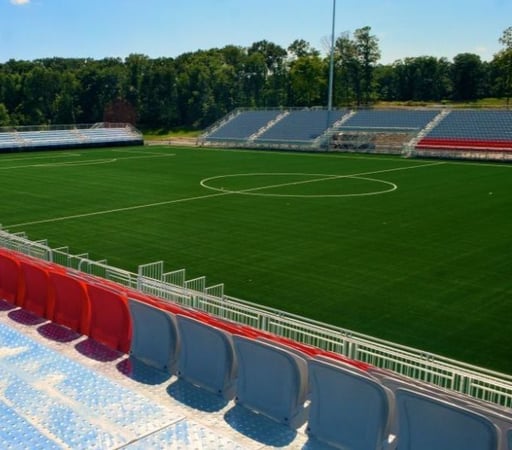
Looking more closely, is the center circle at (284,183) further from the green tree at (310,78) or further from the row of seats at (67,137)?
the green tree at (310,78)

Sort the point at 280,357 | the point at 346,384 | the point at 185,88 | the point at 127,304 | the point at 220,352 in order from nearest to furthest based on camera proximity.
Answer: the point at 346,384 < the point at 280,357 < the point at 220,352 < the point at 127,304 < the point at 185,88

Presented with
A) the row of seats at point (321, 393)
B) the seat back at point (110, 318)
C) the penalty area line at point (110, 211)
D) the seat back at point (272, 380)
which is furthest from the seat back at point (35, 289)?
the penalty area line at point (110, 211)

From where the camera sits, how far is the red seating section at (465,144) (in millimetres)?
47438

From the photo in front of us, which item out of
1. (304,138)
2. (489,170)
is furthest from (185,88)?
(489,170)

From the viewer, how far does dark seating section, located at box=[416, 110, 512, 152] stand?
159 ft

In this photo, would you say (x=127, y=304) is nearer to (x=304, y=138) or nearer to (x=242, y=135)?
(x=304, y=138)

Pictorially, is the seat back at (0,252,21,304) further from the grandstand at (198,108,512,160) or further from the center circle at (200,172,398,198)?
the grandstand at (198,108,512,160)

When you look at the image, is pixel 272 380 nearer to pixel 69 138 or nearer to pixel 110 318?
pixel 110 318

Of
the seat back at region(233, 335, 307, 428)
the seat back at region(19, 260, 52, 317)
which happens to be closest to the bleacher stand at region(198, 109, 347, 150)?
the seat back at region(19, 260, 52, 317)

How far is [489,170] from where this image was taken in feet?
132

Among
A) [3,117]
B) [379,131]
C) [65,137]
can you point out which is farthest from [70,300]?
[3,117]

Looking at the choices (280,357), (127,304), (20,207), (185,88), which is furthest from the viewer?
(185,88)

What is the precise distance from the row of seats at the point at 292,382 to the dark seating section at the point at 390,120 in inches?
1992

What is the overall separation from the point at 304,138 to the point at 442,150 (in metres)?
15.5
